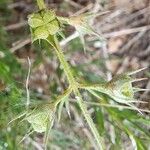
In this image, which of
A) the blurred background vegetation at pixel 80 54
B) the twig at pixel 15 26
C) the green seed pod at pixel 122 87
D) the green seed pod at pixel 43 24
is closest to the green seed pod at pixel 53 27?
the green seed pod at pixel 43 24

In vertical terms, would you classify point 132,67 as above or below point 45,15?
below

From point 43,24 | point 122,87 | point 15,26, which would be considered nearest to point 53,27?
point 43,24

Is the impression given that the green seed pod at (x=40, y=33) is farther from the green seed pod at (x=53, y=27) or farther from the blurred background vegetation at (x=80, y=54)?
the blurred background vegetation at (x=80, y=54)

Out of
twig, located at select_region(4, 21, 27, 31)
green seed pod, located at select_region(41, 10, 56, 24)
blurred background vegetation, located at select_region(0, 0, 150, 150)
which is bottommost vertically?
blurred background vegetation, located at select_region(0, 0, 150, 150)

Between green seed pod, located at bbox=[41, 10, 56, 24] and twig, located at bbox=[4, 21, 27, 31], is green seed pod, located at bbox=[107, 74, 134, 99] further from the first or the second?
twig, located at bbox=[4, 21, 27, 31]

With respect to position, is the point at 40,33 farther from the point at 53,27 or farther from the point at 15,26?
the point at 15,26

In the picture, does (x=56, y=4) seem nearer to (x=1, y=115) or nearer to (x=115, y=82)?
(x=1, y=115)

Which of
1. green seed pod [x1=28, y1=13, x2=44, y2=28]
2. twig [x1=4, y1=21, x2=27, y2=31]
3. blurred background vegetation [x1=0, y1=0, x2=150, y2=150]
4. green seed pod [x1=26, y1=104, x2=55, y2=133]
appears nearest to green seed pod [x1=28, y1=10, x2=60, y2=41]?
green seed pod [x1=28, y1=13, x2=44, y2=28]

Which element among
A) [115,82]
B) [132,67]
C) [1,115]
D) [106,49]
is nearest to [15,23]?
[106,49]
